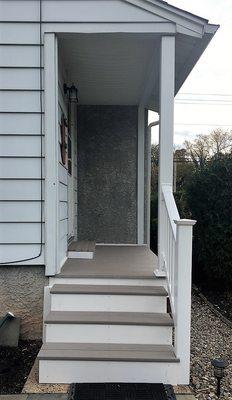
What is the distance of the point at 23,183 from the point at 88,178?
229 centimetres

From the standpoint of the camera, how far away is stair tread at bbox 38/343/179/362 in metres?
2.52

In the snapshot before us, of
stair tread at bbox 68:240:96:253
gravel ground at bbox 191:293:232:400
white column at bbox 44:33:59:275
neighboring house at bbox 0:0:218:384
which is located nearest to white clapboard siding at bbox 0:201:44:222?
neighboring house at bbox 0:0:218:384

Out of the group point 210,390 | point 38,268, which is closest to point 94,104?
point 38,268

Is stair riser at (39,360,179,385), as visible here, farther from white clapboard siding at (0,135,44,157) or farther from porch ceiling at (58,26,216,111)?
porch ceiling at (58,26,216,111)

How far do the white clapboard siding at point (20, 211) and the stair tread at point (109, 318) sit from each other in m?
0.90

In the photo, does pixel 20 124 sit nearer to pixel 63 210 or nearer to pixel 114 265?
pixel 63 210

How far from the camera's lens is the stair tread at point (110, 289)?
2.97 m

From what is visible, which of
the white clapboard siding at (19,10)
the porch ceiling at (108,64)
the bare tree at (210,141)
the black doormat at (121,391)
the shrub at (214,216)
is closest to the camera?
the black doormat at (121,391)

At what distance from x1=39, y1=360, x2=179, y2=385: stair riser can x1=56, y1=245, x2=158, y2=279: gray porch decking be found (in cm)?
77

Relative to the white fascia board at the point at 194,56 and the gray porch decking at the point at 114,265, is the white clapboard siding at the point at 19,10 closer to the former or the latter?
the white fascia board at the point at 194,56

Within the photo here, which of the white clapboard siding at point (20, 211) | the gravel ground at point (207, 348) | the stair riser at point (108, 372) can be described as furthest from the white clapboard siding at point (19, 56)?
the gravel ground at point (207, 348)

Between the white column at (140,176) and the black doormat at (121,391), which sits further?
the white column at (140,176)

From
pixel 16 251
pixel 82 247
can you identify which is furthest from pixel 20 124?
pixel 82 247

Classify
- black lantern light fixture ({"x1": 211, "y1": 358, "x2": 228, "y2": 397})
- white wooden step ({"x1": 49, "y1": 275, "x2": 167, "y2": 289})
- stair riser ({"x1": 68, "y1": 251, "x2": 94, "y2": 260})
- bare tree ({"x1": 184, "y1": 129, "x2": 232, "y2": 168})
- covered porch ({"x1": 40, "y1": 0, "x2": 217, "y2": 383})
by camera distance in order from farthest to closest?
bare tree ({"x1": 184, "y1": 129, "x2": 232, "y2": 168}) → stair riser ({"x1": 68, "y1": 251, "x2": 94, "y2": 260}) → white wooden step ({"x1": 49, "y1": 275, "x2": 167, "y2": 289}) → covered porch ({"x1": 40, "y1": 0, "x2": 217, "y2": 383}) → black lantern light fixture ({"x1": 211, "y1": 358, "x2": 228, "y2": 397})
